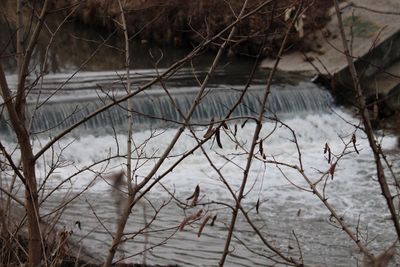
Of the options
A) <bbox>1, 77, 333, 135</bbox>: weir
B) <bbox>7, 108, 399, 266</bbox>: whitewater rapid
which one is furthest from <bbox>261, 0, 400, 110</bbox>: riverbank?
<bbox>7, 108, 399, 266</bbox>: whitewater rapid

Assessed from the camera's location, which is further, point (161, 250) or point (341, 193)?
point (341, 193)

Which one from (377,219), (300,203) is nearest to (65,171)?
(300,203)

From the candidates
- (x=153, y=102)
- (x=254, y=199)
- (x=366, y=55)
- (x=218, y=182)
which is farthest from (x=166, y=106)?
(x=366, y=55)

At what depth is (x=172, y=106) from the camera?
952 centimetres

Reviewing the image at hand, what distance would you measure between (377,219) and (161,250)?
99.6 inches

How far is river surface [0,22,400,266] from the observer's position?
19.5 feet

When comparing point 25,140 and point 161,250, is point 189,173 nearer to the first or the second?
point 161,250

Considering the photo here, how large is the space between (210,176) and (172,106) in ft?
4.18

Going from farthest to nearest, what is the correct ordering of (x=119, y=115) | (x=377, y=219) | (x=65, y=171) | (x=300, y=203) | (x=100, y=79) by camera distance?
1. (x=100, y=79)
2. (x=119, y=115)
3. (x=65, y=171)
4. (x=300, y=203)
5. (x=377, y=219)

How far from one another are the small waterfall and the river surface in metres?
0.02

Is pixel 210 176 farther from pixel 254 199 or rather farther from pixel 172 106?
pixel 172 106

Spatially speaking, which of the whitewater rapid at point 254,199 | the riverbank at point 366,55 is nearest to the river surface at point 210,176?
the whitewater rapid at point 254,199

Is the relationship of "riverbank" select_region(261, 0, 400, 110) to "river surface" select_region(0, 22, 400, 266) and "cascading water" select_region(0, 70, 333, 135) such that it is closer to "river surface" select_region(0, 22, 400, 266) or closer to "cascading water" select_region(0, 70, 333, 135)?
"river surface" select_region(0, 22, 400, 266)

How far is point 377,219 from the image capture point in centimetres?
726
